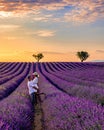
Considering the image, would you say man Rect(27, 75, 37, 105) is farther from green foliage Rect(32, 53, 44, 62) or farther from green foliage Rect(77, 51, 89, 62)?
green foliage Rect(32, 53, 44, 62)

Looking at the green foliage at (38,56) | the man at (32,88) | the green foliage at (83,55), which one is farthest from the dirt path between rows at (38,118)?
the green foliage at (38,56)

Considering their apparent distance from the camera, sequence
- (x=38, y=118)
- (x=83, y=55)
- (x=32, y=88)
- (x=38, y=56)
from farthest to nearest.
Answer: (x=38, y=56) < (x=83, y=55) < (x=32, y=88) < (x=38, y=118)

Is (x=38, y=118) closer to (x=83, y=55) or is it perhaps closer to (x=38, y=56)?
(x=83, y=55)

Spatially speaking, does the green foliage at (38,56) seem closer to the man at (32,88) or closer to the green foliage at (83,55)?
the green foliage at (83,55)

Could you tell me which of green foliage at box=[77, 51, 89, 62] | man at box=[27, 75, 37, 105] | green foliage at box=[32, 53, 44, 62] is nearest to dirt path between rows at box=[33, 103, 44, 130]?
man at box=[27, 75, 37, 105]

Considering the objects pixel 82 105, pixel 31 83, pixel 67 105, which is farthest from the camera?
pixel 31 83

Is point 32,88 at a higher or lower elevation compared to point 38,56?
lower

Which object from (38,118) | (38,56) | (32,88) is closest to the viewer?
(38,118)

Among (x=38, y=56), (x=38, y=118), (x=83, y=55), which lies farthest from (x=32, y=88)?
(x=38, y=56)

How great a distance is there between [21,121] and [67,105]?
155 cm

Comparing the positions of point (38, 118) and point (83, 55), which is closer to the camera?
point (38, 118)

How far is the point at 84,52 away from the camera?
87.2 meters

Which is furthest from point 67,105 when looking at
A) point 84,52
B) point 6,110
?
point 84,52

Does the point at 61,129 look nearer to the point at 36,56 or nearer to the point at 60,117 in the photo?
the point at 60,117
